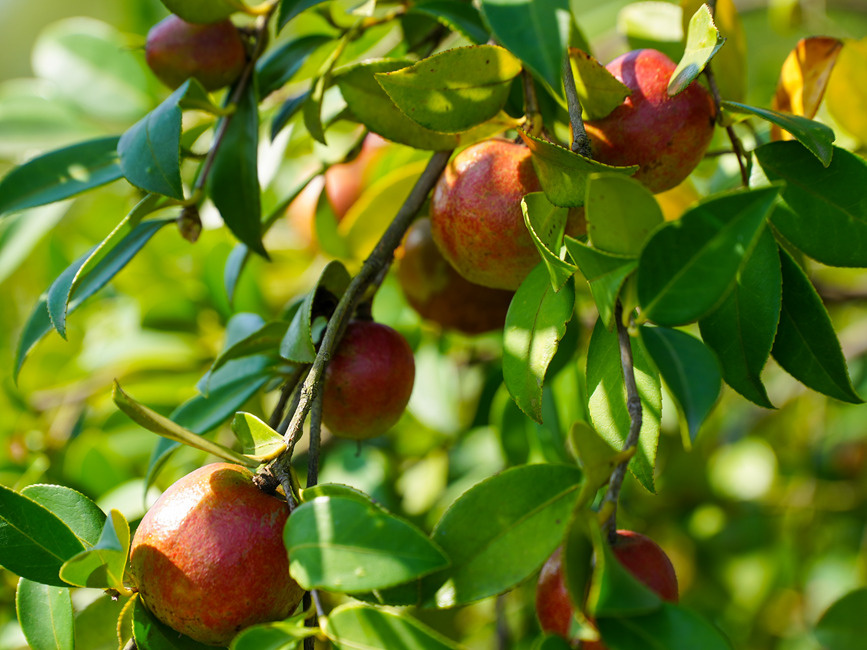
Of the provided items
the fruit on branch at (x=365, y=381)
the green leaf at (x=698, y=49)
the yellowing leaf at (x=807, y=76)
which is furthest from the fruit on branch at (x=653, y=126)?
the fruit on branch at (x=365, y=381)

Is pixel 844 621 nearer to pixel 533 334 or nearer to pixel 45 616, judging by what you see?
pixel 533 334

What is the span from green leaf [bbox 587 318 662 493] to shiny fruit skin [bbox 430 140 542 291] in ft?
0.34

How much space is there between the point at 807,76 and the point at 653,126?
0.26 metres

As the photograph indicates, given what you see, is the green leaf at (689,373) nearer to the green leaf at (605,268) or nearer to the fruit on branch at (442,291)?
the green leaf at (605,268)

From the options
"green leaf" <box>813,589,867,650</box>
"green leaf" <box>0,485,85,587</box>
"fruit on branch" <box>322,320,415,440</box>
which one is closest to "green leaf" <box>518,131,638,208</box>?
"fruit on branch" <box>322,320,415,440</box>

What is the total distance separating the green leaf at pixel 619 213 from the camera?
52cm

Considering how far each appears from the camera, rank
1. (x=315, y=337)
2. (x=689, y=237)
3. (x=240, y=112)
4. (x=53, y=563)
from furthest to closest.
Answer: (x=240, y=112) < (x=315, y=337) < (x=53, y=563) < (x=689, y=237)

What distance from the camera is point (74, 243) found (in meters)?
1.63

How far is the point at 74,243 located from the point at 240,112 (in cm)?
89

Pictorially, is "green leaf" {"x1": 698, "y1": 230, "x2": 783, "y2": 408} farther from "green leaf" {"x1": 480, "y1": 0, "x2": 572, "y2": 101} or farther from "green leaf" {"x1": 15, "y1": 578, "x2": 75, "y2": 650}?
"green leaf" {"x1": 15, "y1": 578, "x2": 75, "y2": 650}

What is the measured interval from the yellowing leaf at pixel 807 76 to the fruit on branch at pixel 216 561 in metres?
0.62

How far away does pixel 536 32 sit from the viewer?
0.61 meters

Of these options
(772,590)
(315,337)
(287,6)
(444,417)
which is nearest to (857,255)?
(315,337)

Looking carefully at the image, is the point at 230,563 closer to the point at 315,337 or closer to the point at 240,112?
the point at 315,337
